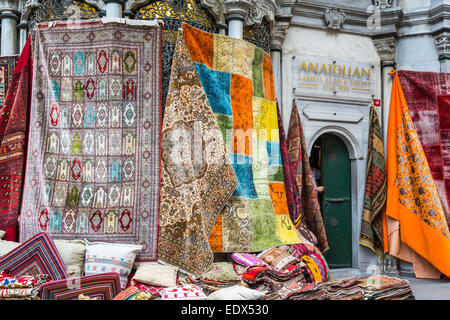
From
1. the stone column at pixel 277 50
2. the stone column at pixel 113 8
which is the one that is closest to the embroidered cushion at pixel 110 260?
the stone column at pixel 113 8

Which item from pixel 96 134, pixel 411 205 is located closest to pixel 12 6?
pixel 96 134

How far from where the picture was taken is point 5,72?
5301mm

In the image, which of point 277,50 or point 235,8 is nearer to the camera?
point 235,8

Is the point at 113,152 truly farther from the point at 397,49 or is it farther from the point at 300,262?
the point at 397,49

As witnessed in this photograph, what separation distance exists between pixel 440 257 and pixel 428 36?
3383mm

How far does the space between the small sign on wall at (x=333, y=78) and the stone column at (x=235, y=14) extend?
1479 mm

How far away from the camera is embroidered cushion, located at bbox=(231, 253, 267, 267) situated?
471cm

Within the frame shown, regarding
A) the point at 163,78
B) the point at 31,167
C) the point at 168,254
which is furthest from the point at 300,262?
the point at 31,167

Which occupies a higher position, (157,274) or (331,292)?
(157,274)

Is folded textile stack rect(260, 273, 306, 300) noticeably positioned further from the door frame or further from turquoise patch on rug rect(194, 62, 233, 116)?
the door frame

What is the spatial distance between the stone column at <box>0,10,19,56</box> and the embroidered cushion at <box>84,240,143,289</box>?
108 inches

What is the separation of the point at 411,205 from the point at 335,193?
3.64ft

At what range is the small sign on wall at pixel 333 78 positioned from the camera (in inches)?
269

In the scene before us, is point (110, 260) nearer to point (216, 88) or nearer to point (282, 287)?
point (282, 287)
